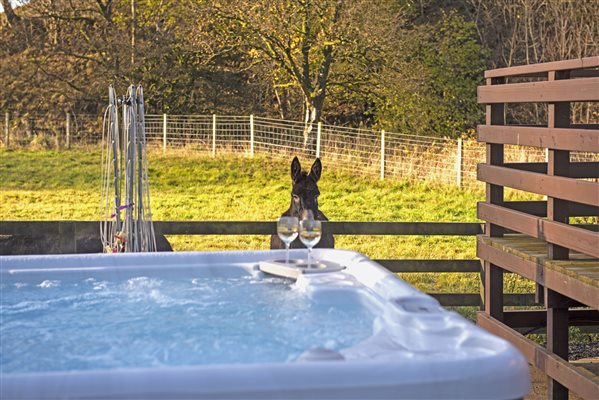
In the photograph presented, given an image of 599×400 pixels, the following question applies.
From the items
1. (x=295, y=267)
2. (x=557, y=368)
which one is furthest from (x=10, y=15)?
(x=557, y=368)

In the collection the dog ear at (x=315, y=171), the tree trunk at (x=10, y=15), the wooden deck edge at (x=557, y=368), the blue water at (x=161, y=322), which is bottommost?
the wooden deck edge at (x=557, y=368)

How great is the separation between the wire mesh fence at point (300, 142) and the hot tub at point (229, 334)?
973cm

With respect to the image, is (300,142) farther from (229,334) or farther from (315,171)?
(229,334)

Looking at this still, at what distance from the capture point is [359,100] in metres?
17.5

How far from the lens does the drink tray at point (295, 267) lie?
13.1 feet

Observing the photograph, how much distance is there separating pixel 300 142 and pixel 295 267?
1232 centimetres

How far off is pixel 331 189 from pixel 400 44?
3.70 metres

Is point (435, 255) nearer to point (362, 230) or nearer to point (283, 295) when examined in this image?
point (362, 230)

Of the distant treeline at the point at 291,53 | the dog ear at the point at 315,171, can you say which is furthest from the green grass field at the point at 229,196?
the dog ear at the point at 315,171

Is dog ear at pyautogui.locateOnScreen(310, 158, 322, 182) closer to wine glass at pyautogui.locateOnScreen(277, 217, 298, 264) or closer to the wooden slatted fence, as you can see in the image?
the wooden slatted fence

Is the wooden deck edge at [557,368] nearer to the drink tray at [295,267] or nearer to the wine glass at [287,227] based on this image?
the drink tray at [295,267]

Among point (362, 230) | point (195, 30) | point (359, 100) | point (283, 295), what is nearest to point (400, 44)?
point (359, 100)

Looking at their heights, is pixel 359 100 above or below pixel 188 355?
above

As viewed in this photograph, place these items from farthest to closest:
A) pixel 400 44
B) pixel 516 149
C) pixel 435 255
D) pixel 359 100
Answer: pixel 359 100 < pixel 400 44 < pixel 516 149 < pixel 435 255
